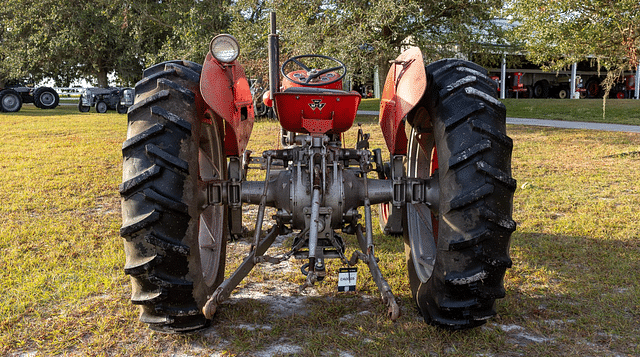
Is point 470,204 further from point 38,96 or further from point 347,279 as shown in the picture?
point 38,96

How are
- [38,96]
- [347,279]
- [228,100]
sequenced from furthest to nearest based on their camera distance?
[38,96]
[228,100]
[347,279]

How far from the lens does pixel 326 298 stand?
332cm

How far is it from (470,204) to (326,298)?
128 centimetres

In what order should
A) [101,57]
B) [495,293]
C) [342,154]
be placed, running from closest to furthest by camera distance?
[495,293], [342,154], [101,57]

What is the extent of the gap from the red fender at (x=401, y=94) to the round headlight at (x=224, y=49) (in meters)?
1.02

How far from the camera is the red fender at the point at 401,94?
2.86 m

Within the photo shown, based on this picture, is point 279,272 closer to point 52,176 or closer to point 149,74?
point 149,74

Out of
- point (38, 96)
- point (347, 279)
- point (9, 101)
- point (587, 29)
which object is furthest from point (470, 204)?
point (38, 96)

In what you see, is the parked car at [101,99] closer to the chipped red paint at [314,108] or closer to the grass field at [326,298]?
the grass field at [326,298]

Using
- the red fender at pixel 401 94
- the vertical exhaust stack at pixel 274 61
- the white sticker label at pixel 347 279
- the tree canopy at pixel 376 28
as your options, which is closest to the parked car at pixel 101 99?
the tree canopy at pixel 376 28

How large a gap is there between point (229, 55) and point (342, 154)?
933mm

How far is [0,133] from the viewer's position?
42.8ft

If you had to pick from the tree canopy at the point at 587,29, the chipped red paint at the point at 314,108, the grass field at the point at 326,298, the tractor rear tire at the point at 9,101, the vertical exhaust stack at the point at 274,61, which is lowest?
the grass field at the point at 326,298

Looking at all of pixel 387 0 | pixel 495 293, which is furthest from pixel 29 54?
pixel 495 293
